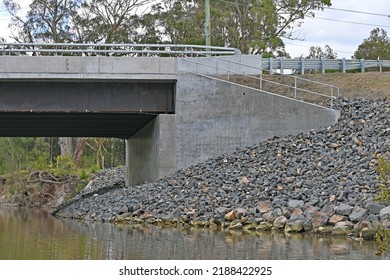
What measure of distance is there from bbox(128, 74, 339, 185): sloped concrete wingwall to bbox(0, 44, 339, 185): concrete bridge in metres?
0.04

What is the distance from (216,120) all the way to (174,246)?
13201 millimetres

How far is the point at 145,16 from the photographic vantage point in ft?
192

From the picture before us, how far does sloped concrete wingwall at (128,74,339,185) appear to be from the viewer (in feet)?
98.9

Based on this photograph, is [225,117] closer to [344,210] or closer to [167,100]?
[167,100]

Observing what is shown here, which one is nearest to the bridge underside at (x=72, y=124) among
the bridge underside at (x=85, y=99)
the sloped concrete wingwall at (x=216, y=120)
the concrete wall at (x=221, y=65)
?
the bridge underside at (x=85, y=99)

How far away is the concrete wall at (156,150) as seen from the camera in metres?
30.5

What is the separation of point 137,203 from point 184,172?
2.86m

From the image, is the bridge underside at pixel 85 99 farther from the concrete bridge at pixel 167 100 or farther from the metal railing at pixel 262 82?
the metal railing at pixel 262 82

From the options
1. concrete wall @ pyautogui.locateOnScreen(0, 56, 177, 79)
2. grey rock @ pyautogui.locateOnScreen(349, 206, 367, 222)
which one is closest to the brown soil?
concrete wall @ pyautogui.locateOnScreen(0, 56, 177, 79)

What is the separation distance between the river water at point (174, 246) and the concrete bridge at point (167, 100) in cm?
823

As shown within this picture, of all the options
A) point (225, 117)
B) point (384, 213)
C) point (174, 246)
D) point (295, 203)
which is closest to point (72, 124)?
point (225, 117)

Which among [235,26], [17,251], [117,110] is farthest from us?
[235,26]

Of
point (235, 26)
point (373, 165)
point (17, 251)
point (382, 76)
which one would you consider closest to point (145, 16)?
point (235, 26)

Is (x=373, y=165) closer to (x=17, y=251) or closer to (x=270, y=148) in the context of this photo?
(x=270, y=148)
